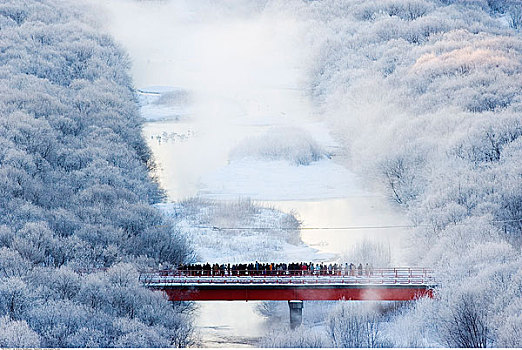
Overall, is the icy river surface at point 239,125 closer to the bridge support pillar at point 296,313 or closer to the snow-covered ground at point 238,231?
the snow-covered ground at point 238,231

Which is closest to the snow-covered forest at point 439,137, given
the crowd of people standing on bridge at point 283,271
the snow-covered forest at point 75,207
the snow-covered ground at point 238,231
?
the crowd of people standing on bridge at point 283,271

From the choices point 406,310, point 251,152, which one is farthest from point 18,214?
point 251,152

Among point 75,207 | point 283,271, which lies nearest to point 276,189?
point 75,207

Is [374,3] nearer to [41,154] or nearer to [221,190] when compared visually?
[221,190]

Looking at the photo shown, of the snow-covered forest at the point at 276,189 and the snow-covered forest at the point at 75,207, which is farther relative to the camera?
the snow-covered forest at the point at 276,189

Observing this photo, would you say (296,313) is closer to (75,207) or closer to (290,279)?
(290,279)
